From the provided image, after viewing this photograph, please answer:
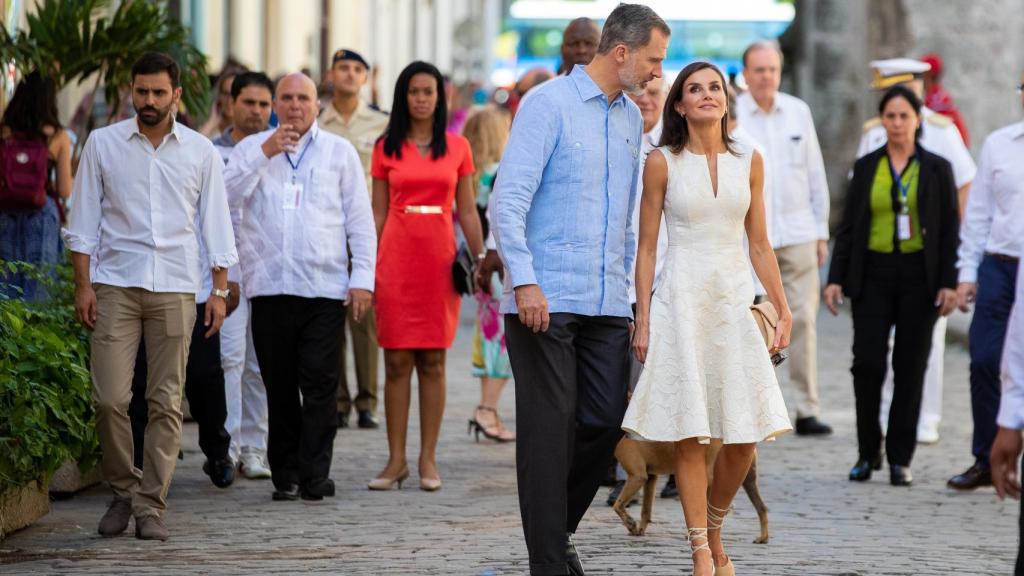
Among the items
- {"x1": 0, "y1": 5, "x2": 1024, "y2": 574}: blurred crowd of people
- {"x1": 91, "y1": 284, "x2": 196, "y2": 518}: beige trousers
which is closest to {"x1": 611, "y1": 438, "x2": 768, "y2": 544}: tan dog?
{"x1": 0, "y1": 5, "x2": 1024, "y2": 574}: blurred crowd of people

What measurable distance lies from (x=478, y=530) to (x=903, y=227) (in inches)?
121

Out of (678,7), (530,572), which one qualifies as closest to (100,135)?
(530,572)

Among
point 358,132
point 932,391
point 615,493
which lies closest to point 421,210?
point 615,493

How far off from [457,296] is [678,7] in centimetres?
6321

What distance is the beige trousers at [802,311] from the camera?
38.4 feet

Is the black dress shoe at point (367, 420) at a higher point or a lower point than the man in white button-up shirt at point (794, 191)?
lower

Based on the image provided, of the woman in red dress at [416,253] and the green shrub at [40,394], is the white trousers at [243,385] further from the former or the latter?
the green shrub at [40,394]

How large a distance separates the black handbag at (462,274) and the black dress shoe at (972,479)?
2576 millimetres

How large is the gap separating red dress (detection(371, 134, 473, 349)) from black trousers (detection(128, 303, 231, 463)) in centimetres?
86

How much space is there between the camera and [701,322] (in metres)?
6.96

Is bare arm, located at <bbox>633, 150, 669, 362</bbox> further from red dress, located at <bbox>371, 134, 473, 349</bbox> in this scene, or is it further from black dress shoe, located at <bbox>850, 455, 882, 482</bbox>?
black dress shoe, located at <bbox>850, 455, 882, 482</bbox>

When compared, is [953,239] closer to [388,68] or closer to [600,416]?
[600,416]

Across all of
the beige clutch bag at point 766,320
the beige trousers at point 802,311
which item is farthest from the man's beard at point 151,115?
the beige trousers at point 802,311

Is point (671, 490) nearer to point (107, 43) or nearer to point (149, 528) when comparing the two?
point (149, 528)
